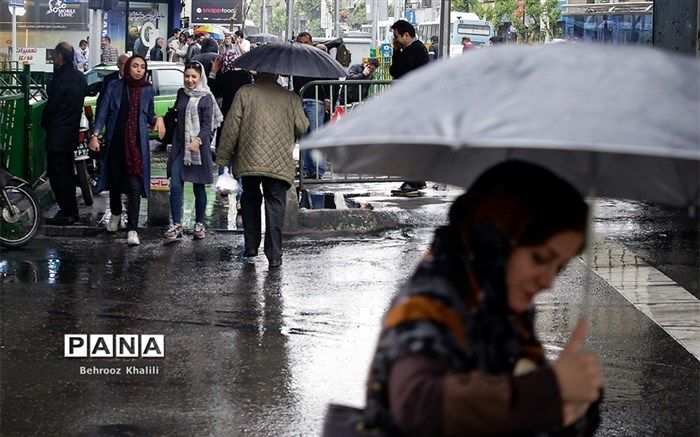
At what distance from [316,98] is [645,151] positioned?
12.9 metres

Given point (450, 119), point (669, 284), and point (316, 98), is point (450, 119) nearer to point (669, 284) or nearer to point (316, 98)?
point (669, 284)

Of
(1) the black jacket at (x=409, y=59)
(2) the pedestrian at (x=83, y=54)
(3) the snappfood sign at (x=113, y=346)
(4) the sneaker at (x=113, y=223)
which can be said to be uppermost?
(2) the pedestrian at (x=83, y=54)

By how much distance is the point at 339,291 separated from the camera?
1005cm

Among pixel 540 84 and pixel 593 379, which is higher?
pixel 540 84

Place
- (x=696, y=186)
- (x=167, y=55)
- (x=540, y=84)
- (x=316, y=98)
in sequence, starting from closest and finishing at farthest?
(x=540, y=84) < (x=696, y=186) < (x=316, y=98) < (x=167, y=55)

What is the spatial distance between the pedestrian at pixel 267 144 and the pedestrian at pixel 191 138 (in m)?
1.13

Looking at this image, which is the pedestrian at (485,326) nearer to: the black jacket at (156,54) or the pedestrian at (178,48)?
the pedestrian at (178,48)

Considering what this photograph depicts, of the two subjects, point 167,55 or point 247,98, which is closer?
point 247,98

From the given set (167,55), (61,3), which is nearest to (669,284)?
(167,55)

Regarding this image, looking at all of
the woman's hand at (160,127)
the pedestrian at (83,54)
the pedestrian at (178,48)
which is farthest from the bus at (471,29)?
the woman's hand at (160,127)

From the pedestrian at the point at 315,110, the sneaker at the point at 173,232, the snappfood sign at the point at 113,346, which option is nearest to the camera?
the snappfood sign at the point at 113,346

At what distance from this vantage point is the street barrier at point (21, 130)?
566 inches

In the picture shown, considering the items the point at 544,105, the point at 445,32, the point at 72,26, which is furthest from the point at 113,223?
the point at 72,26

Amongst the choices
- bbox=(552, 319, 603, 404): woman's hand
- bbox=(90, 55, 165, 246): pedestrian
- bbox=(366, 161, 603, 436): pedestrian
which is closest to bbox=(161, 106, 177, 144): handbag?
bbox=(90, 55, 165, 246): pedestrian
